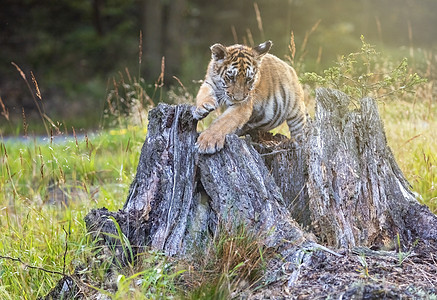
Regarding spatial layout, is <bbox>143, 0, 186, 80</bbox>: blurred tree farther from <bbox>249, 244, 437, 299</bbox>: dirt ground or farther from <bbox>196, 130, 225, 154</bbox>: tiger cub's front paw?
<bbox>249, 244, 437, 299</bbox>: dirt ground

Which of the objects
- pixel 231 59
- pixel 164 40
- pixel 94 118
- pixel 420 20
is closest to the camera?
pixel 231 59

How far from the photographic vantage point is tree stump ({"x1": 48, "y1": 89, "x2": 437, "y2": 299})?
10.3 ft

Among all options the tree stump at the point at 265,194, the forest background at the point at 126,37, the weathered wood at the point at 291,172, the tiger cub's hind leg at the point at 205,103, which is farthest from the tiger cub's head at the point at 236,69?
the forest background at the point at 126,37

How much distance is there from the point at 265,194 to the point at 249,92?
3.82 feet

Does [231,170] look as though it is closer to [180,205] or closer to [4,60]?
[180,205]

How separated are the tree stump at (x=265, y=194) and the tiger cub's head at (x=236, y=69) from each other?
0.70 meters

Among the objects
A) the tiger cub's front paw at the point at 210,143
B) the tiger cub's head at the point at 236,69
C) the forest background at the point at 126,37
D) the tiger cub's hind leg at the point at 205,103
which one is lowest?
the forest background at the point at 126,37

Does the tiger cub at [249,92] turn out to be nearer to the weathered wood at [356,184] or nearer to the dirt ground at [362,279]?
the weathered wood at [356,184]

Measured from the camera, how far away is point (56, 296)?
3.03 meters

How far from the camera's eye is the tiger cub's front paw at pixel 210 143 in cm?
334

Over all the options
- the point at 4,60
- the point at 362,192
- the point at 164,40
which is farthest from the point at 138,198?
the point at 4,60

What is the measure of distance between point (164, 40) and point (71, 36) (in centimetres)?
242

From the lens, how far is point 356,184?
135 inches

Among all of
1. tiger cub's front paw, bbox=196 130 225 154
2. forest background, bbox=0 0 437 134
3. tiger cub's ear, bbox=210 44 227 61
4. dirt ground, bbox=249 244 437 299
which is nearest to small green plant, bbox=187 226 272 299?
dirt ground, bbox=249 244 437 299
